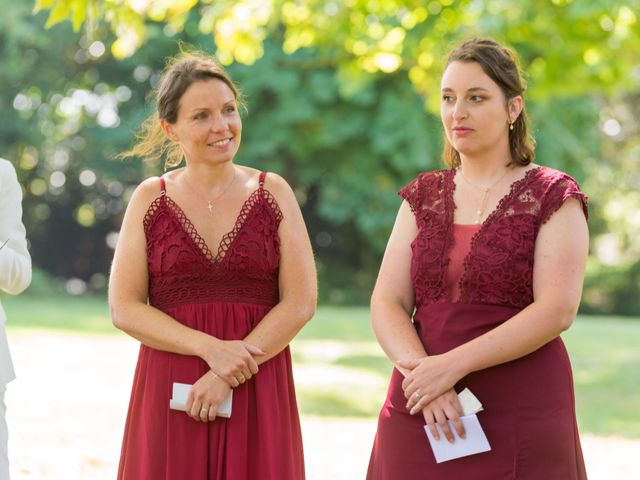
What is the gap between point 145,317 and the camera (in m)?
3.55

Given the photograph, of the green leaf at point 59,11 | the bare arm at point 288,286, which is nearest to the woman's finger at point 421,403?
the bare arm at point 288,286

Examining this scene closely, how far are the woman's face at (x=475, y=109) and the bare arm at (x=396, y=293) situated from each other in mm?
329

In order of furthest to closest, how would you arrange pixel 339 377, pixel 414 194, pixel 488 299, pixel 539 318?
pixel 339 377
pixel 414 194
pixel 488 299
pixel 539 318

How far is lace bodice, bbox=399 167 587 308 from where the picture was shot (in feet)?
10.5

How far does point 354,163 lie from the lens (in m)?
26.9

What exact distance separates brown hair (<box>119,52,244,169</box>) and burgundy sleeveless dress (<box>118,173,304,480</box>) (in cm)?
26

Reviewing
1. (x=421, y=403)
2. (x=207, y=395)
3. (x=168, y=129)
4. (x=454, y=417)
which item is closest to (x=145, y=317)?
(x=207, y=395)

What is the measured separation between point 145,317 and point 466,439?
119cm

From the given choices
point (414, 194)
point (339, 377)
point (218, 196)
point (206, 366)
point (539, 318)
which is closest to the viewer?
point (539, 318)

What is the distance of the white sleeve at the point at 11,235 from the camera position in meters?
3.57

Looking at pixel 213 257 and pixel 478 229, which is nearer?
pixel 478 229

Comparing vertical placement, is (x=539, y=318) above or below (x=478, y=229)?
below

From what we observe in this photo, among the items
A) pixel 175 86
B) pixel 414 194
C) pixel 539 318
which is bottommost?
pixel 539 318

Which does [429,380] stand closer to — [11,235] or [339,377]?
[11,235]
